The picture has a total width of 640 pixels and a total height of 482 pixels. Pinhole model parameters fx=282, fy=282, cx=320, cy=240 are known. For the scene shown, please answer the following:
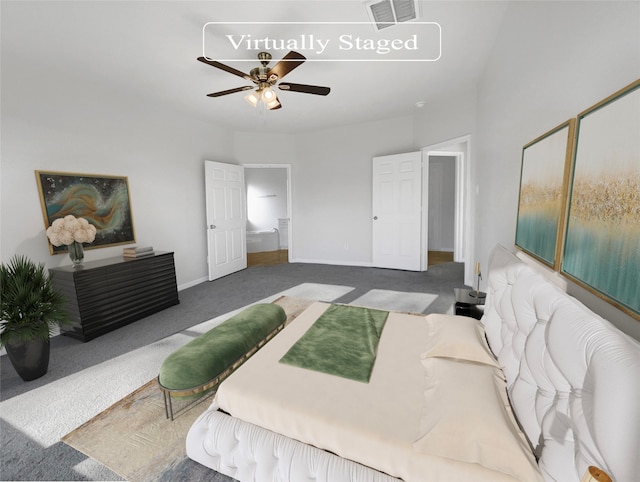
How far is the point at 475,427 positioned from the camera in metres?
0.95

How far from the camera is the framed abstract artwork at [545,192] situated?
129 centimetres

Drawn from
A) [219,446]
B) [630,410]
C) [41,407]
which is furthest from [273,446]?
[41,407]

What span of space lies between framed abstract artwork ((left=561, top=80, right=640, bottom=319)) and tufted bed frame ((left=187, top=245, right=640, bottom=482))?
0.12 metres

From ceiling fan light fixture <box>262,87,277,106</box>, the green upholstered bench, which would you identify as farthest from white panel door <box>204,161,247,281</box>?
the green upholstered bench

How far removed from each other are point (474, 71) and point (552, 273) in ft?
9.11

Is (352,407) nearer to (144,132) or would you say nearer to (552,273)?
(552,273)

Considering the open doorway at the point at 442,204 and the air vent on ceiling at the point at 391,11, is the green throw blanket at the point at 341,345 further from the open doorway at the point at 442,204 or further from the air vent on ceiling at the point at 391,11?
the open doorway at the point at 442,204

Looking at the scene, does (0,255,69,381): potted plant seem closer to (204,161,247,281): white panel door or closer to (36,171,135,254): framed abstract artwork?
(36,171,135,254): framed abstract artwork

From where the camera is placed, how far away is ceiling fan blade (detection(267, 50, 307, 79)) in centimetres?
211

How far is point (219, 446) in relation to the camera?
1.27 metres

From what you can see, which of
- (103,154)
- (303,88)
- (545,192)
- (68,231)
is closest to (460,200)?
(303,88)

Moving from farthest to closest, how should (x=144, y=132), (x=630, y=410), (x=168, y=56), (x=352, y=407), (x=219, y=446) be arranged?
1. (x=144, y=132)
2. (x=168, y=56)
3. (x=219, y=446)
4. (x=352, y=407)
5. (x=630, y=410)

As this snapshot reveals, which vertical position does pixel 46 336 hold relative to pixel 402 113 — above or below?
below

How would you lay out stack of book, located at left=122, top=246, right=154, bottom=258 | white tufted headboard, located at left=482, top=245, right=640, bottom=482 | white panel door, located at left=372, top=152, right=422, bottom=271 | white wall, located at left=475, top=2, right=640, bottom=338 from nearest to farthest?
white tufted headboard, located at left=482, top=245, right=640, bottom=482 < white wall, located at left=475, top=2, right=640, bottom=338 < stack of book, located at left=122, top=246, right=154, bottom=258 < white panel door, located at left=372, top=152, right=422, bottom=271
